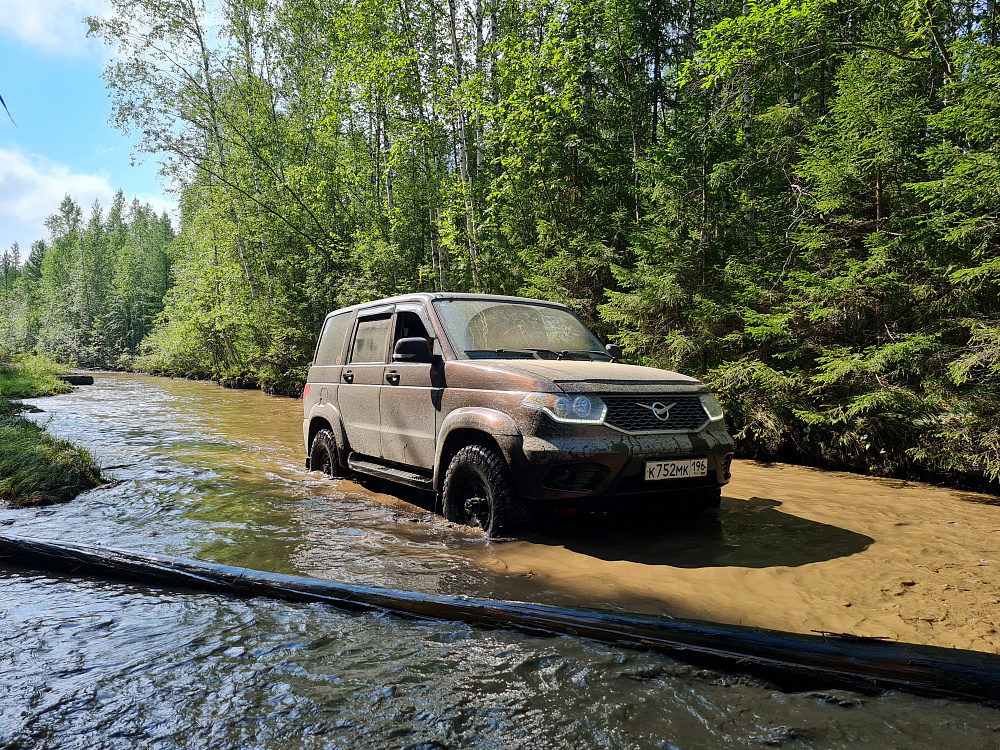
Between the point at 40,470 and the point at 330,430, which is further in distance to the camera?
the point at 330,430

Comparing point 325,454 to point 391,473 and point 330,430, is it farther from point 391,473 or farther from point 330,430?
point 391,473

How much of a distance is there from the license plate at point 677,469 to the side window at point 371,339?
9.71 feet

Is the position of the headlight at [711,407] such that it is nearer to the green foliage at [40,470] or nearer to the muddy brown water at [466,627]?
the muddy brown water at [466,627]

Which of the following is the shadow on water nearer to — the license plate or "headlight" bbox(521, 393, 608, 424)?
the license plate

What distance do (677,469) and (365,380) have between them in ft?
11.0

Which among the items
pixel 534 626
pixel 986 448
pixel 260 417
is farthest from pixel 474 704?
pixel 260 417

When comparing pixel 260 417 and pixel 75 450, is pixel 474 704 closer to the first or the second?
pixel 75 450

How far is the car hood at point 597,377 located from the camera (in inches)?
159

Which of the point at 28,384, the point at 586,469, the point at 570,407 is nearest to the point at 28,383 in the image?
the point at 28,384

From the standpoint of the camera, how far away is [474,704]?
6.83ft

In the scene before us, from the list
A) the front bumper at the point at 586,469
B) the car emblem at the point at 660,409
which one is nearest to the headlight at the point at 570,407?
the front bumper at the point at 586,469

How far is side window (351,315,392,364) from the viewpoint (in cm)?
587

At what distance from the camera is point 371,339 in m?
6.12

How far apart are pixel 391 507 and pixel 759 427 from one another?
17.3 feet
